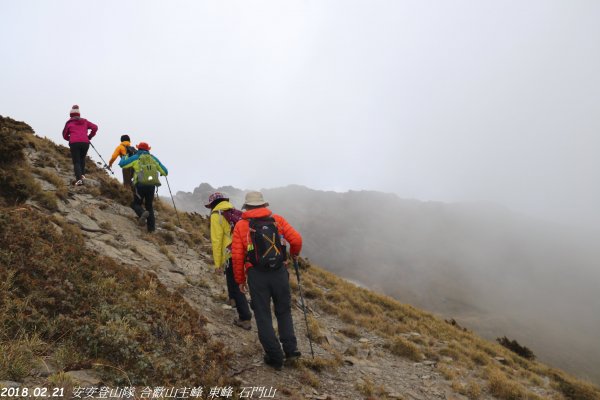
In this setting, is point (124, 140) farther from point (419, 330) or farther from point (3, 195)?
point (419, 330)

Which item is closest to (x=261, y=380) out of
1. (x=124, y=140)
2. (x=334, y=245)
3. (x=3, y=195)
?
(x=3, y=195)

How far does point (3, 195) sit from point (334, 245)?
103 m

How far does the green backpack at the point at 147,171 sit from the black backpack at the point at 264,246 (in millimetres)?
5980

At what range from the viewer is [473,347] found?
1342cm

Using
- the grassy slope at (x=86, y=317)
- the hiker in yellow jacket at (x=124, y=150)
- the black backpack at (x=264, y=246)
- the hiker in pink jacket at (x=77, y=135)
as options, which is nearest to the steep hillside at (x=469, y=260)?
the black backpack at (x=264, y=246)

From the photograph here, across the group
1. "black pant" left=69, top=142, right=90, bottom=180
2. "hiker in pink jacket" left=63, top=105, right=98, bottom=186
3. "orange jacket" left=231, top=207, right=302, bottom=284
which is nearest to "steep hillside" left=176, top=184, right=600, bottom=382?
"orange jacket" left=231, top=207, right=302, bottom=284

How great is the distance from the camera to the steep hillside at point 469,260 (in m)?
64.2

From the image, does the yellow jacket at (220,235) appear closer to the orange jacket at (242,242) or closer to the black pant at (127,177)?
the orange jacket at (242,242)

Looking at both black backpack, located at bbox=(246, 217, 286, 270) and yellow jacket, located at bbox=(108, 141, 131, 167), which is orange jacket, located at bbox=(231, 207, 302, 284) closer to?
black backpack, located at bbox=(246, 217, 286, 270)

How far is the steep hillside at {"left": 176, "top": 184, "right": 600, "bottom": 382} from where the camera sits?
6419 cm

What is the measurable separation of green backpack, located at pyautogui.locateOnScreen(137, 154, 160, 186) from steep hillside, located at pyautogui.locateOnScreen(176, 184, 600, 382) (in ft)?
184

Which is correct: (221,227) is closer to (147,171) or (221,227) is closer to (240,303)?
(240,303)

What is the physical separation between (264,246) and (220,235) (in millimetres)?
1660

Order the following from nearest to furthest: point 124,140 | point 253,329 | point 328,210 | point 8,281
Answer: point 8,281 < point 253,329 < point 124,140 < point 328,210
